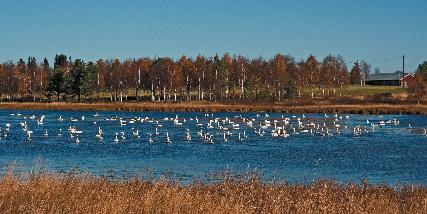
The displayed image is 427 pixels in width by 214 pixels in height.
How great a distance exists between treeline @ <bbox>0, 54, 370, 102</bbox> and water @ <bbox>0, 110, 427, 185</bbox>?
187 ft

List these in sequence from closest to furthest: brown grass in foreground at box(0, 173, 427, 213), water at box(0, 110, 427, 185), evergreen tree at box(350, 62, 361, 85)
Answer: brown grass in foreground at box(0, 173, 427, 213) → water at box(0, 110, 427, 185) → evergreen tree at box(350, 62, 361, 85)

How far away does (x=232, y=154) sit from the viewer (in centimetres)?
3862

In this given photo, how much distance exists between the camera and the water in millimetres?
29312

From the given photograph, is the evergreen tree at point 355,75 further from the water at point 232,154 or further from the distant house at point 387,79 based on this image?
the water at point 232,154

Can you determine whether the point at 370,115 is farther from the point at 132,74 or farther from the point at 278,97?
the point at 132,74

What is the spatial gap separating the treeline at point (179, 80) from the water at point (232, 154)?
57.0 meters

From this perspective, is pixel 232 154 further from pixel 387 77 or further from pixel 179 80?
pixel 387 77

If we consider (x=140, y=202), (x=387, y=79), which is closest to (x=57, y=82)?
(x=387, y=79)

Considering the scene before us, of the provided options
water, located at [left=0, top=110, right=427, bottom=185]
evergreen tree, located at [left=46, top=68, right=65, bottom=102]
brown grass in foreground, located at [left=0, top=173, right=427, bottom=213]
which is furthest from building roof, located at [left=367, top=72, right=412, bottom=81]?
brown grass in foreground, located at [left=0, top=173, right=427, bottom=213]

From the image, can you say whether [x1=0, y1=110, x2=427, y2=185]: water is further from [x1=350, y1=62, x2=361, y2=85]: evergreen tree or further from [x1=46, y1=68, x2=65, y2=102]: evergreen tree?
[x1=350, y1=62, x2=361, y2=85]: evergreen tree

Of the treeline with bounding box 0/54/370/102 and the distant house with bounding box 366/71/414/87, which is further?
the distant house with bounding box 366/71/414/87

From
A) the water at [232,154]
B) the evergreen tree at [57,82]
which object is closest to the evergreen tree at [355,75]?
the evergreen tree at [57,82]

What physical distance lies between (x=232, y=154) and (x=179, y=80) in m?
89.0

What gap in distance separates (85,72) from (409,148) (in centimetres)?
8107
